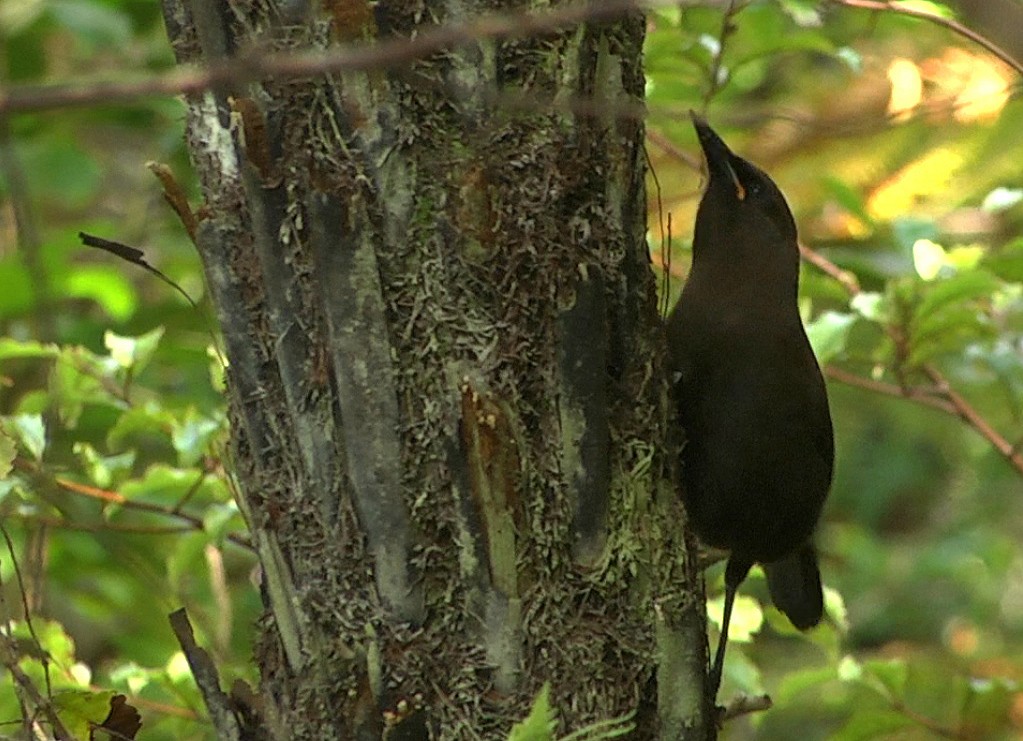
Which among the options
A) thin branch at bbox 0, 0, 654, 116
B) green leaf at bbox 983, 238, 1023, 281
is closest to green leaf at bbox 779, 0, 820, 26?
green leaf at bbox 983, 238, 1023, 281

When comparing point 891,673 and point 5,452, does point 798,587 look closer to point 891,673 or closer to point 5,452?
point 891,673

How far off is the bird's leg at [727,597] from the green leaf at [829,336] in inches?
16.5

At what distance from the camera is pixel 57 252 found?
3621 mm

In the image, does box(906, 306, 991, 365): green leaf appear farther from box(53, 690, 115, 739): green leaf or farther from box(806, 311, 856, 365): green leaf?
box(53, 690, 115, 739): green leaf

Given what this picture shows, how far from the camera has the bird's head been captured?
2.78m

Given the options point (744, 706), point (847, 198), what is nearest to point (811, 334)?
point (847, 198)

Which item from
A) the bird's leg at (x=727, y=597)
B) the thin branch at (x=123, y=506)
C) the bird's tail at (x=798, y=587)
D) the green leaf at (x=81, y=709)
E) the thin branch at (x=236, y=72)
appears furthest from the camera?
the bird's tail at (x=798, y=587)

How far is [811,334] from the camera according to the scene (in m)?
2.81

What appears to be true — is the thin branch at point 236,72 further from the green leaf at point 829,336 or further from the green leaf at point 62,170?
the green leaf at point 62,170

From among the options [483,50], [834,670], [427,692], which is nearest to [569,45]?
[483,50]

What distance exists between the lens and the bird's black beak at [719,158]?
269 centimetres

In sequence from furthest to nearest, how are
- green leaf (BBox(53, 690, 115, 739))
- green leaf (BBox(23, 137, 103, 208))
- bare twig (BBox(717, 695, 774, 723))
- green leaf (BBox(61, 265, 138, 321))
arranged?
green leaf (BBox(23, 137, 103, 208)) < green leaf (BBox(61, 265, 138, 321)) < bare twig (BBox(717, 695, 774, 723)) < green leaf (BBox(53, 690, 115, 739))

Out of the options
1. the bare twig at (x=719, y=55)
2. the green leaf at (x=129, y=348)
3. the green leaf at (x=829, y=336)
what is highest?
the bare twig at (x=719, y=55)

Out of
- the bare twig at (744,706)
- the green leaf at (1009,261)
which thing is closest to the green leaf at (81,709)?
the bare twig at (744,706)
